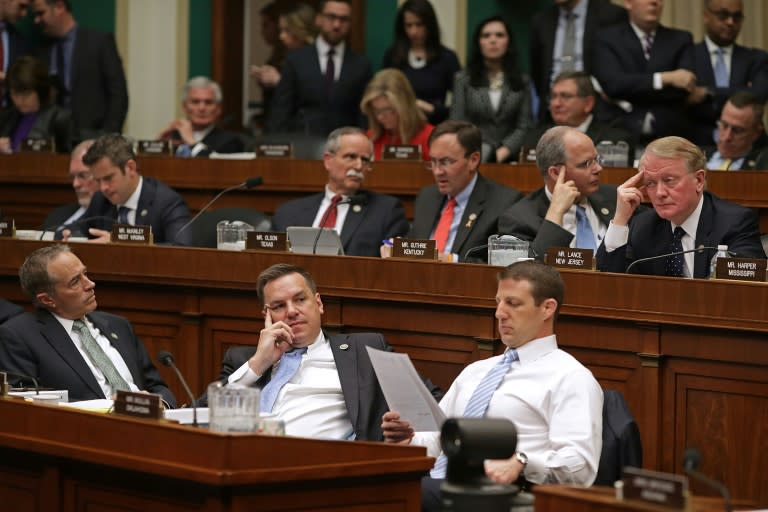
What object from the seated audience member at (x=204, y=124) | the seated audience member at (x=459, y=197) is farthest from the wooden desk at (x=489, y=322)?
the seated audience member at (x=204, y=124)

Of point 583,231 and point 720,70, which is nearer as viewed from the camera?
point 583,231

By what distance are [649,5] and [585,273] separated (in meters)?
2.85

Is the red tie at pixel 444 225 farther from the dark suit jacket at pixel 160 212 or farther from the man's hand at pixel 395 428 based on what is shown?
the man's hand at pixel 395 428

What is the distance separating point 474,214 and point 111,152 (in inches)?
71.1

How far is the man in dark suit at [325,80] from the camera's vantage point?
8.17 metres

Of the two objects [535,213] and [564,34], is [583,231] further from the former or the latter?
[564,34]

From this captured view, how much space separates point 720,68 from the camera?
749 cm

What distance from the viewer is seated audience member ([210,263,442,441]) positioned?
4.46 metres

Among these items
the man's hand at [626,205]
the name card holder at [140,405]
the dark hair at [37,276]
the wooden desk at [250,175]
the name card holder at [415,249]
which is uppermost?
the wooden desk at [250,175]

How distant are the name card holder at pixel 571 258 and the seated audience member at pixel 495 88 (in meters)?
2.48

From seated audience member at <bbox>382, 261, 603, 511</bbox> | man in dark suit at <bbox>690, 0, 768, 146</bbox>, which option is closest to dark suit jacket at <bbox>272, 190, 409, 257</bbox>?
man in dark suit at <bbox>690, 0, 768, 146</bbox>

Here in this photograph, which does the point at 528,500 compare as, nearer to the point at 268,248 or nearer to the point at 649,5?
the point at 268,248

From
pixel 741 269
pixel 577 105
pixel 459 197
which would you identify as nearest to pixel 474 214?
pixel 459 197

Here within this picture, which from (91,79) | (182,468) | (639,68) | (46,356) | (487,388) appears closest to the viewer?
(182,468)
